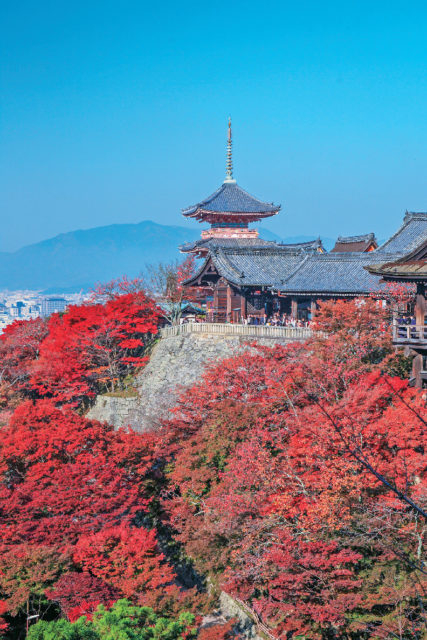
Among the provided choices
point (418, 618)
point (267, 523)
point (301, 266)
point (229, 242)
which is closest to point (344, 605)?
point (418, 618)

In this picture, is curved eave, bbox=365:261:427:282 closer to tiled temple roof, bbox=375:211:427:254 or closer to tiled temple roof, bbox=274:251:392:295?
Result: tiled temple roof, bbox=274:251:392:295

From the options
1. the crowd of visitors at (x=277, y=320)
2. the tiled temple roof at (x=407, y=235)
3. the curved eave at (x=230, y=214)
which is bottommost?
the crowd of visitors at (x=277, y=320)

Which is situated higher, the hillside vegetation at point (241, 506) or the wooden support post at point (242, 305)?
the wooden support post at point (242, 305)

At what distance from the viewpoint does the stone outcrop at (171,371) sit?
30.8 meters

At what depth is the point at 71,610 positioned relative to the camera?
54.9ft

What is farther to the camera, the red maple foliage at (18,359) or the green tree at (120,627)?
the red maple foliage at (18,359)

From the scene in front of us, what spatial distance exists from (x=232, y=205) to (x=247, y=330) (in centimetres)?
1694

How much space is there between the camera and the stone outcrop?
30812 millimetres

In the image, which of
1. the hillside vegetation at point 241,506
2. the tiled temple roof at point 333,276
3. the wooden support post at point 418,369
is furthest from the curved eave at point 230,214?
the wooden support post at point 418,369

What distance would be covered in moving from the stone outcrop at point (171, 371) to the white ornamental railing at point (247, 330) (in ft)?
0.16

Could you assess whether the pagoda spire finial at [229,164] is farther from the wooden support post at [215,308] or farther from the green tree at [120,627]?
the green tree at [120,627]

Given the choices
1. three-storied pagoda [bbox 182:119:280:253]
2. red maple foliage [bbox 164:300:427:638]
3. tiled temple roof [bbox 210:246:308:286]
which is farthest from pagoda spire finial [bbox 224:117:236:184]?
red maple foliage [bbox 164:300:427:638]

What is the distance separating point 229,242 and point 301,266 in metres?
11.8

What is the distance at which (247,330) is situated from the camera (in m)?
31.3
